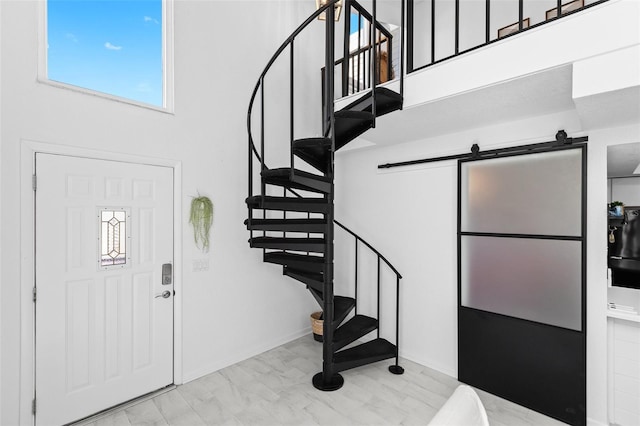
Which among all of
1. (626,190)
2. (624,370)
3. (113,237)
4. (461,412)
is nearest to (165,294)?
(113,237)

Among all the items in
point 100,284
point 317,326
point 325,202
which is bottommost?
point 317,326

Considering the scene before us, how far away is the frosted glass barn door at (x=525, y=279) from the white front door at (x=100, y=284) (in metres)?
2.82

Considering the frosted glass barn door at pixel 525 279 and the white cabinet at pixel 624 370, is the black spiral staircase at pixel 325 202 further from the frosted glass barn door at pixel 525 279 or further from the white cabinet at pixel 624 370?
the white cabinet at pixel 624 370

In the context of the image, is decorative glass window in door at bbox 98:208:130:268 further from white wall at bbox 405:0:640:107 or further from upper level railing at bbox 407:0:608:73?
upper level railing at bbox 407:0:608:73

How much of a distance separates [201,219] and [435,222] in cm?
238

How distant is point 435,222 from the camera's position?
10.4ft

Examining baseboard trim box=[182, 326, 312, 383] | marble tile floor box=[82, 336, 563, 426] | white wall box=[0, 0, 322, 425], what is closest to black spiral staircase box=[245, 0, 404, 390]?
marble tile floor box=[82, 336, 563, 426]

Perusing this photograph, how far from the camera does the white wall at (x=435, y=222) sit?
2.27m

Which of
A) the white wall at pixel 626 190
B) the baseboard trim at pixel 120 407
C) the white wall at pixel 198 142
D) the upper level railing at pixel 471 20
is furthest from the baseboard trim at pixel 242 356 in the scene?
the white wall at pixel 626 190

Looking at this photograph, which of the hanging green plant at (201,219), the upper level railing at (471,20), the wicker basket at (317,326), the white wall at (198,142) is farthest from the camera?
the wicker basket at (317,326)

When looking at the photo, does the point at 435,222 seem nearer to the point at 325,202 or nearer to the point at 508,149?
the point at 508,149

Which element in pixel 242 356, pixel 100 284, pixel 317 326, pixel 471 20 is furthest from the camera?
pixel 317 326

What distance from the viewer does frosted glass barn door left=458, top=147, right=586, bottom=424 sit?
2332mm

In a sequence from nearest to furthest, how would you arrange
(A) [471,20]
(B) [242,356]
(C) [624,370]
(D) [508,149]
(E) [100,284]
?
(C) [624,370] < (E) [100,284] < (D) [508,149] < (B) [242,356] < (A) [471,20]
